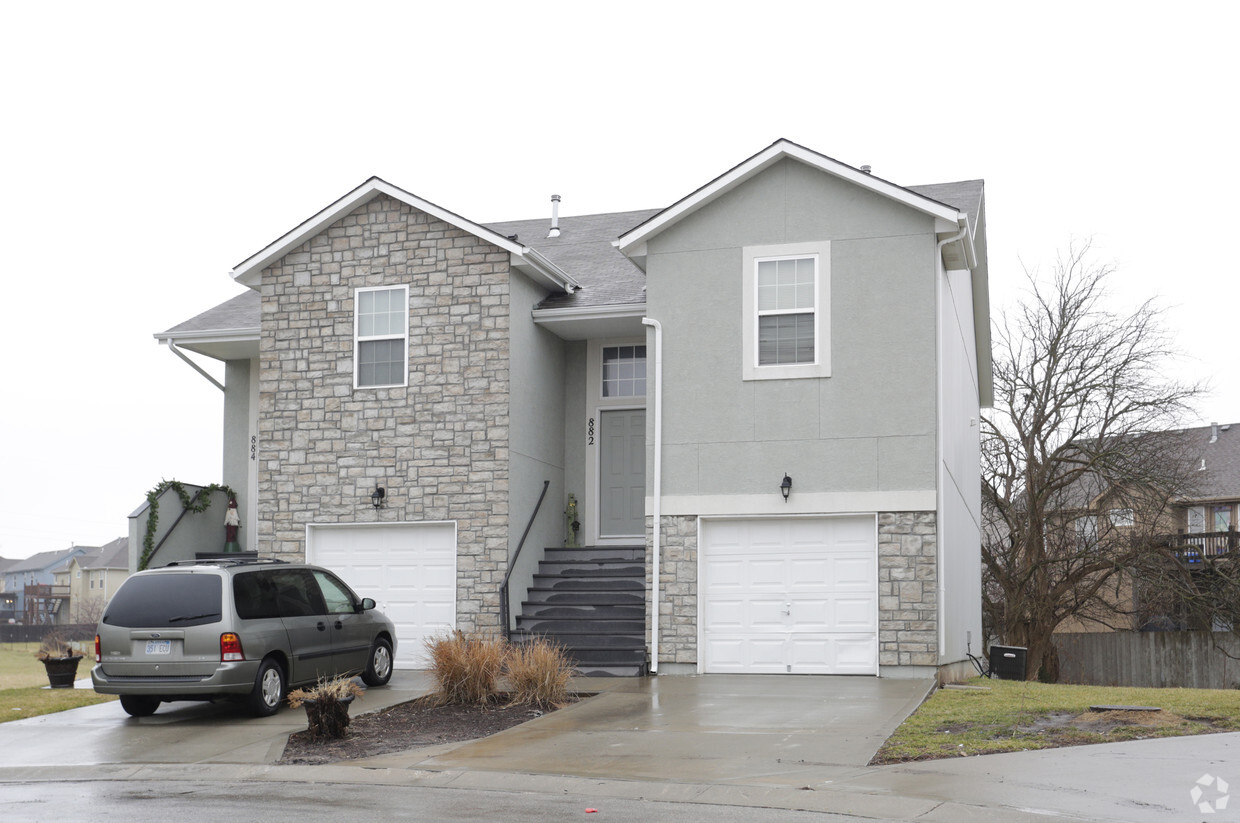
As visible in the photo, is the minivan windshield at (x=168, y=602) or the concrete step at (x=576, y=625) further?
the concrete step at (x=576, y=625)

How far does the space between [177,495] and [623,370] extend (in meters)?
7.23

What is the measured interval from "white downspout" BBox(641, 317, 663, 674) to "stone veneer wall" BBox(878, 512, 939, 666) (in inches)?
111

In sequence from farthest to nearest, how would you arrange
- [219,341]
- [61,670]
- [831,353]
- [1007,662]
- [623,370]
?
[219,341] < [623,370] < [1007,662] < [831,353] < [61,670]

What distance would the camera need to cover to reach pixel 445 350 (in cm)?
1736

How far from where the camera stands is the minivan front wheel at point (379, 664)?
46.8 ft

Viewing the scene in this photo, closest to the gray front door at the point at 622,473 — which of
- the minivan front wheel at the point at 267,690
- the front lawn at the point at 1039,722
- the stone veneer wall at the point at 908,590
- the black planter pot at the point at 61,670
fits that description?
the stone veneer wall at the point at 908,590

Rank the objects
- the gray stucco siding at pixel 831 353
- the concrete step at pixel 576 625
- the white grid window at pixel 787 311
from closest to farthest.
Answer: the gray stucco siding at pixel 831 353, the white grid window at pixel 787 311, the concrete step at pixel 576 625

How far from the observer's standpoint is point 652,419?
16.2m

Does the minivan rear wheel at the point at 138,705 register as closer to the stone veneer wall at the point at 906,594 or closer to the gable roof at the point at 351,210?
the stone veneer wall at the point at 906,594

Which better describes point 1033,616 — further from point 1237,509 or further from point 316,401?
point 316,401

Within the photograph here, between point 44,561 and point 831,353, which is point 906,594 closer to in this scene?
point 831,353

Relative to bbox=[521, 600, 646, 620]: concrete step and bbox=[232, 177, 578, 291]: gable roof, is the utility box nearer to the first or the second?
bbox=[521, 600, 646, 620]: concrete step

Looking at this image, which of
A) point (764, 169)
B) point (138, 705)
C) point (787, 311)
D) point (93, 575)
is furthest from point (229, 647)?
point (93, 575)

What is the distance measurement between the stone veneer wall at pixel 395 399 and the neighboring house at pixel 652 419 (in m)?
0.03
